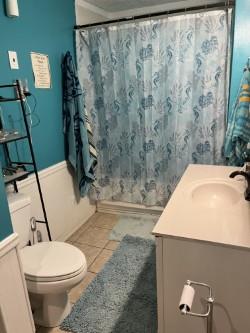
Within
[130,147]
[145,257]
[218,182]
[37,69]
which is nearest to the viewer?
[218,182]

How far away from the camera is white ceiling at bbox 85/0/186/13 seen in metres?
2.80

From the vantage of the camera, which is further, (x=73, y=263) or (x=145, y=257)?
(x=145, y=257)

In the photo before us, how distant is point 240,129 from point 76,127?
57.1 inches

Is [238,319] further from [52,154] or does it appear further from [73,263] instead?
[52,154]

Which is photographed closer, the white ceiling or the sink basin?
the sink basin

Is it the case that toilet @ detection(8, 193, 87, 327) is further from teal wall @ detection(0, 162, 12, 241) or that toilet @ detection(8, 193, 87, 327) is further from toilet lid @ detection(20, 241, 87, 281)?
teal wall @ detection(0, 162, 12, 241)

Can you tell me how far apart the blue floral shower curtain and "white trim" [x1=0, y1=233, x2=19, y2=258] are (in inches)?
65.2

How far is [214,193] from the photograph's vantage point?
1.78 meters

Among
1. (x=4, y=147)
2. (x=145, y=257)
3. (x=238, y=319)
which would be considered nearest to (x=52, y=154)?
(x=4, y=147)

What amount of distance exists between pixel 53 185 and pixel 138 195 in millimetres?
973

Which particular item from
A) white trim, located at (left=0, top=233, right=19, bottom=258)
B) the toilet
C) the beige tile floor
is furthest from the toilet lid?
the beige tile floor

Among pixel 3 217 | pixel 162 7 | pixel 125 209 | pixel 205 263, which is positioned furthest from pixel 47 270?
pixel 162 7

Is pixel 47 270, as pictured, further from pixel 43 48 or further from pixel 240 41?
pixel 240 41

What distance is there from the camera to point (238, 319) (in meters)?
1.15
